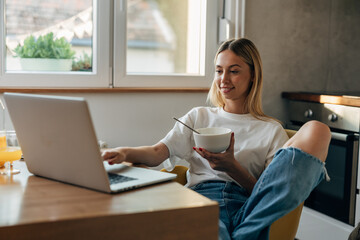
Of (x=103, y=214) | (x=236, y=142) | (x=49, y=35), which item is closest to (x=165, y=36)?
(x=49, y=35)

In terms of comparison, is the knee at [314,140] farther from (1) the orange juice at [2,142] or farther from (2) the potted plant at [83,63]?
(2) the potted plant at [83,63]

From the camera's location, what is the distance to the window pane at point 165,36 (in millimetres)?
2604

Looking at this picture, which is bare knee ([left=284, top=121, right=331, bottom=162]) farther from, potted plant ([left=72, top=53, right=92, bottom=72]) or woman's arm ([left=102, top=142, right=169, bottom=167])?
potted plant ([left=72, top=53, right=92, bottom=72])

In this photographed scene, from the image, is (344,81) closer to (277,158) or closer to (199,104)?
(199,104)

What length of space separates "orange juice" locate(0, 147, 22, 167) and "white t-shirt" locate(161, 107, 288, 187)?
0.55 metres

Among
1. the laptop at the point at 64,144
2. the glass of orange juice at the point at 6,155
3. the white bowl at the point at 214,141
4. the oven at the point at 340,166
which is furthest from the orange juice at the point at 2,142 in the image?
the oven at the point at 340,166

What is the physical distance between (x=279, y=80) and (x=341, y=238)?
3.35ft

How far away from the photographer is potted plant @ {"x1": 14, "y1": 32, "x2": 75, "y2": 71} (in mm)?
2387

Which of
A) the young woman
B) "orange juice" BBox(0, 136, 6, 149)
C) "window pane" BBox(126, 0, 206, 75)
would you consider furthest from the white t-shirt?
"window pane" BBox(126, 0, 206, 75)

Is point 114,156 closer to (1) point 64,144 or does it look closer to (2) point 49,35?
(1) point 64,144

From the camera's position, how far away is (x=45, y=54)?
7.95 feet

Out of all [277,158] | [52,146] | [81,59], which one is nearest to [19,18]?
[81,59]

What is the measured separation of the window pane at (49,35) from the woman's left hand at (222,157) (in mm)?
1269

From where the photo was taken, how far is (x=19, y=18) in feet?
7.73
